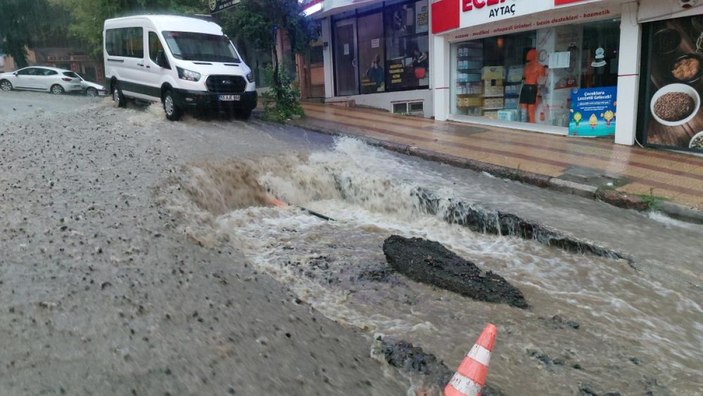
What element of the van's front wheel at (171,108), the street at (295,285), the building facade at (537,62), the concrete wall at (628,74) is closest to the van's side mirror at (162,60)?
the van's front wheel at (171,108)

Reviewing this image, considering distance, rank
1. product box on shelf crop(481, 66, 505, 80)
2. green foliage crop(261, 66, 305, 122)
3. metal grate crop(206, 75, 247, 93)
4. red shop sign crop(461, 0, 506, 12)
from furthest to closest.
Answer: green foliage crop(261, 66, 305, 122) < product box on shelf crop(481, 66, 505, 80) < metal grate crop(206, 75, 247, 93) < red shop sign crop(461, 0, 506, 12)

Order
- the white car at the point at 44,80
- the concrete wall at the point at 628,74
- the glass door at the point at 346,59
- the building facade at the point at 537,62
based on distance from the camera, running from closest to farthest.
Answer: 1. the building facade at the point at 537,62
2. the concrete wall at the point at 628,74
3. the glass door at the point at 346,59
4. the white car at the point at 44,80

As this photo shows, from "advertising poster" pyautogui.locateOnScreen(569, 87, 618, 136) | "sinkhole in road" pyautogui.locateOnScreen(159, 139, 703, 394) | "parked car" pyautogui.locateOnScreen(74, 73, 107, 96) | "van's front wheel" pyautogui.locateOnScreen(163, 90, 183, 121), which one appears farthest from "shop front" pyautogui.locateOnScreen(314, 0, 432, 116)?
"parked car" pyautogui.locateOnScreen(74, 73, 107, 96)

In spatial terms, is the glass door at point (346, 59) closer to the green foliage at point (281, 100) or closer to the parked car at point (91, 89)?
the green foliage at point (281, 100)

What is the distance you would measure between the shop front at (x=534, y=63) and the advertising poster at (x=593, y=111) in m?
0.02

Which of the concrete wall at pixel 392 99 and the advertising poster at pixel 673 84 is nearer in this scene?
the advertising poster at pixel 673 84

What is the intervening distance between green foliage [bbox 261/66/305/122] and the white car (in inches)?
574

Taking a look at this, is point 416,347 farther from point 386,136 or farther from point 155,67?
point 155,67

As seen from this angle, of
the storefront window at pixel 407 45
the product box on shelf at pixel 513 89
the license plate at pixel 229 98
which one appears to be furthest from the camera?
the storefront window at pixel 407 45

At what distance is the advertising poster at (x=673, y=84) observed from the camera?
29.0 feet

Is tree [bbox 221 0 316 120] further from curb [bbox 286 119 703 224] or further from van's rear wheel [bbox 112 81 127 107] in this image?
curb [bbox 286 119 703 224]

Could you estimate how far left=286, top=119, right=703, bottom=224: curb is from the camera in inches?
260

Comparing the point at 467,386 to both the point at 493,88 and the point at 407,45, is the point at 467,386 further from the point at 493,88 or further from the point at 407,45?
the point at 407,45

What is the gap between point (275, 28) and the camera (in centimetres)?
1359
